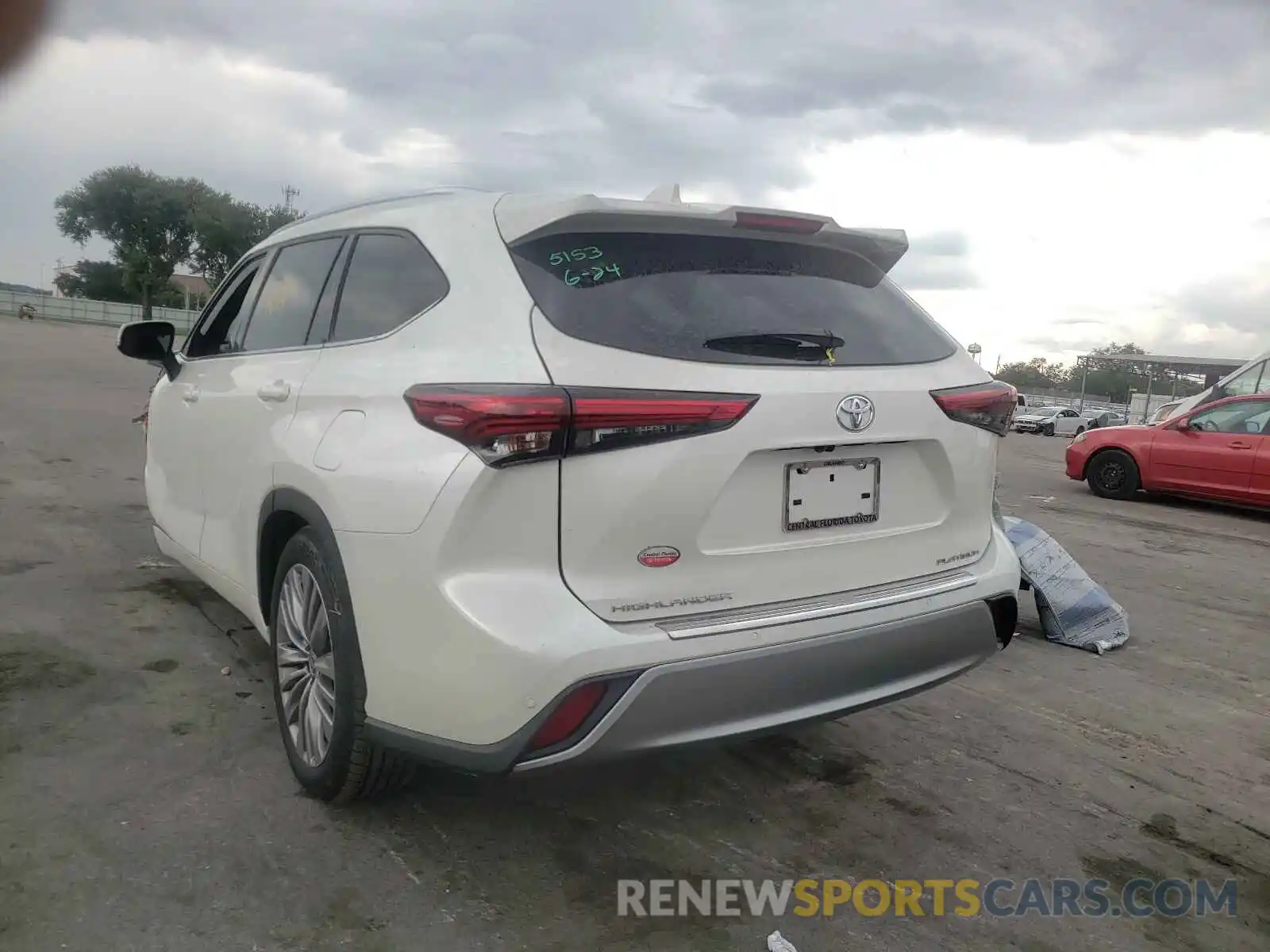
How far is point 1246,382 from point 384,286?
19.2 meters

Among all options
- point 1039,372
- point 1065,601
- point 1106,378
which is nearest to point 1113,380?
point 1106,378

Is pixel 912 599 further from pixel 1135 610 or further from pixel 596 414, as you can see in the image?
pixel 1135 610

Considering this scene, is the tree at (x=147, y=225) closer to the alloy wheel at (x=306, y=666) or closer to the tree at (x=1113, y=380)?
the alloy wheel at (x=306, y=666)

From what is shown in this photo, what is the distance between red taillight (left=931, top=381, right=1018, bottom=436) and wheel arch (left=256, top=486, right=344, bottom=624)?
1778mm

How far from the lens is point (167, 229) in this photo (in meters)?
51.6

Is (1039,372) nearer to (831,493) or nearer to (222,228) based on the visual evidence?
(222,228)

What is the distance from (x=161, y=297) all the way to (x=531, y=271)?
6709 centimetres

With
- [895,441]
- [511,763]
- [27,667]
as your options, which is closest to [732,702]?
[511,763]

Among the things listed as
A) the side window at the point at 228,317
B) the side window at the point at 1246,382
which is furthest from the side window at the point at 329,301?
the side window at the point at 1246,382

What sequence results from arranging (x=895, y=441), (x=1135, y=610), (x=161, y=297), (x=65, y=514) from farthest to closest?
(x=161, y=297) → (x=65, y=514) → (x=1135, y=610) → (x=895, y=441)

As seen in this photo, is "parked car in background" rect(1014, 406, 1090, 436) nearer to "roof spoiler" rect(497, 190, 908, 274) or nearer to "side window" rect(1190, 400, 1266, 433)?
"side window" rect(1190, 400, 1266, 433)

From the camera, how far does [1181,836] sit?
3.11 m

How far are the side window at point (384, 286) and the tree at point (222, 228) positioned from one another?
53134 millimetres

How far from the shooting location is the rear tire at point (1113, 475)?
11.6 metres
